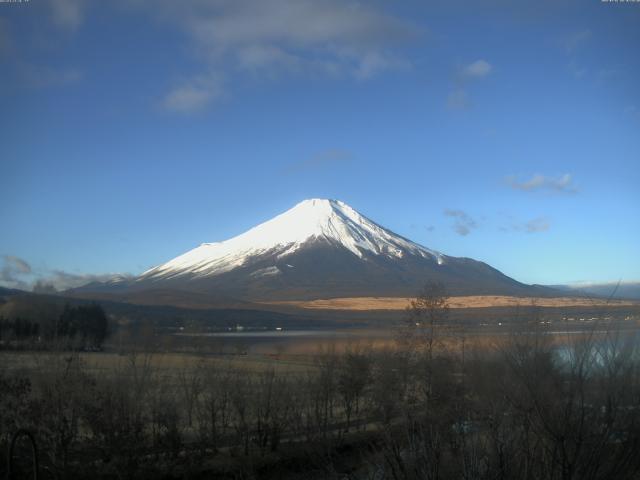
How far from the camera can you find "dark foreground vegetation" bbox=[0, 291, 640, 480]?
26.9 ft

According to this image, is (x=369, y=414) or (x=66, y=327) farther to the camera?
(x=66, y=327)

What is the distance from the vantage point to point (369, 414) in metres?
31.5

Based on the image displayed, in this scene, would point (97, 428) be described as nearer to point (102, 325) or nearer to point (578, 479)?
point (578, 479)

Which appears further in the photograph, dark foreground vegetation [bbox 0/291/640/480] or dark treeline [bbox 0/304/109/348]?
dark treeline [bbox 0/304/109/348]

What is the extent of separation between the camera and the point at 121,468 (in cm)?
2003

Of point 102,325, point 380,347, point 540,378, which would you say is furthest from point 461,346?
point 102,325

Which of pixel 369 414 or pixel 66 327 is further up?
pixel 66 327

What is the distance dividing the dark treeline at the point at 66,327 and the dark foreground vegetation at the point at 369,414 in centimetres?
1945

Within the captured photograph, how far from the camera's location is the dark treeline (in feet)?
169

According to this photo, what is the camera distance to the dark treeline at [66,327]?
51.7m

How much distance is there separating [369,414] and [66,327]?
40.2 metres

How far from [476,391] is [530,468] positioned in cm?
1462

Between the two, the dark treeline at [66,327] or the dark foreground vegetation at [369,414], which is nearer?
the dark foreground vegetation at [369,414]

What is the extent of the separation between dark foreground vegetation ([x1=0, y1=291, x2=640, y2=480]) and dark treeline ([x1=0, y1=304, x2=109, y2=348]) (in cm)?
1945
